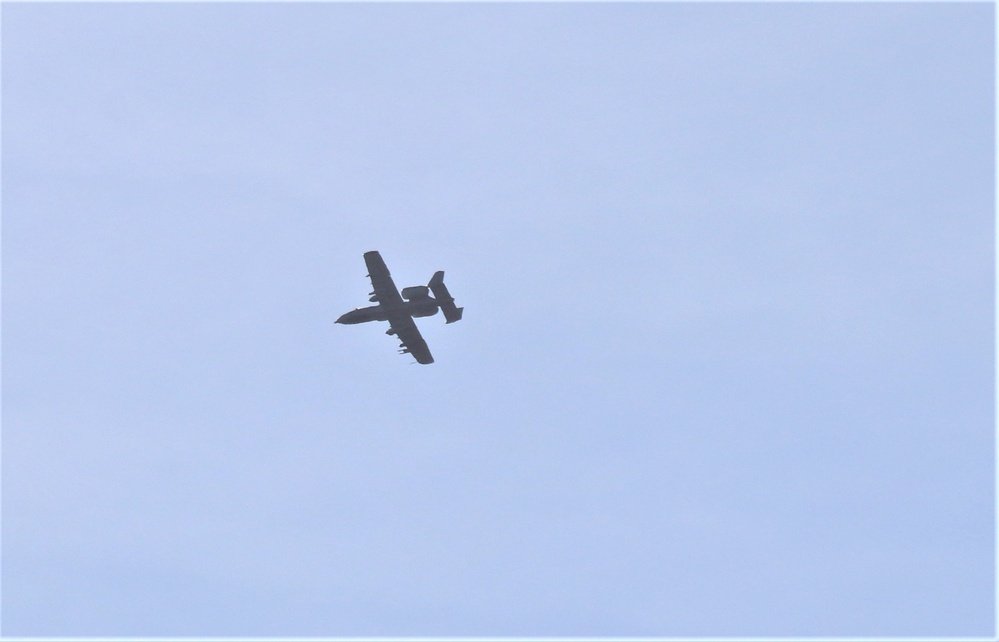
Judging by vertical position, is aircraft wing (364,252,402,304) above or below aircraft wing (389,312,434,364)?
above

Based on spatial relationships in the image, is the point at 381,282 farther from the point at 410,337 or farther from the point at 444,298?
the point at 410,337

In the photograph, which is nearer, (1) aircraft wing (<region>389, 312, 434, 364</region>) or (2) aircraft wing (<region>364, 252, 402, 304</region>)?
(2) aircraft wing (<region>364, 252, 402, 304</region>)

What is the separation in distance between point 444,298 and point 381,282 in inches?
232

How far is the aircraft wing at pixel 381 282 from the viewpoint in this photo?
506 ft

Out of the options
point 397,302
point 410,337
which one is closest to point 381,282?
point 397,302

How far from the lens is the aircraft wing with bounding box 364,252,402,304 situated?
506 ft

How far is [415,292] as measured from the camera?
513ft

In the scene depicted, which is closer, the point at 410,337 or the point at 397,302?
the point at 397,302

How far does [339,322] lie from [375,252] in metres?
8.96

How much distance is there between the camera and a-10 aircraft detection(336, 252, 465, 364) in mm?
155000

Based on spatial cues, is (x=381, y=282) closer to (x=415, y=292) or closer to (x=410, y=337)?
(x=415, y=292)

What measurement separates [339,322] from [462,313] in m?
11.4

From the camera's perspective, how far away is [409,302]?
516ft

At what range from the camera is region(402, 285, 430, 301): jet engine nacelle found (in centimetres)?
15650
